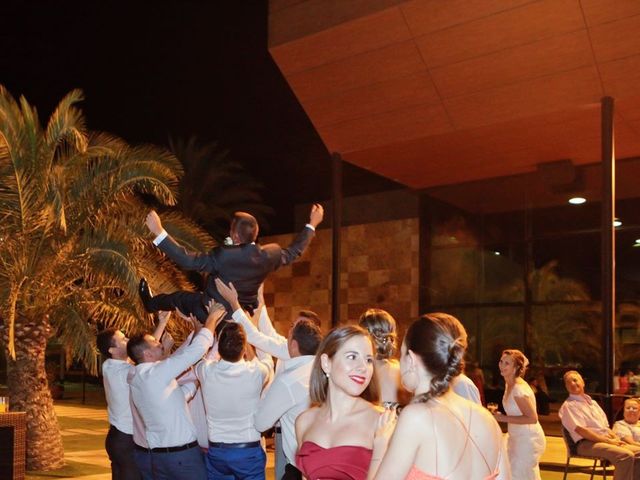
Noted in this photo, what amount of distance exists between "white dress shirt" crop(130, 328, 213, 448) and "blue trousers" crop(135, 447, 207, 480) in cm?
7

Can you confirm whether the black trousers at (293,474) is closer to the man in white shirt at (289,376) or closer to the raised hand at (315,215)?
the man in white shirt at (289,376)

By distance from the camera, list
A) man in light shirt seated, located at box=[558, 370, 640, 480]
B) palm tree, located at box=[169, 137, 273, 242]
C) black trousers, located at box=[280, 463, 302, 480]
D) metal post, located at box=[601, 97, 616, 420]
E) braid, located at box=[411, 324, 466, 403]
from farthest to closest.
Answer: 1. palm tree, located at box=[169, 137, 273, 242]
2. metal post, located at box=[601, 97, 616, 420]
3. man in light shirt seated, located at box=[558, 370, 640, 480]
4. black trousers, located at box=[280, 463, 302, 480]
5. braid, located at box=[411, 324, 466, 403]

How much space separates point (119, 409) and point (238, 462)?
168 cm

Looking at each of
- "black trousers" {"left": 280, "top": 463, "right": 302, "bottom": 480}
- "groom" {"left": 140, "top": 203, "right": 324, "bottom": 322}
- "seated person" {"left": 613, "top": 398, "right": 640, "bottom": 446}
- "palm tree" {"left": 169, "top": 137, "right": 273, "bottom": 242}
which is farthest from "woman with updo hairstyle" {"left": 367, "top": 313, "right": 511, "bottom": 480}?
"palm tree" {"left": 169, "top": 137, "right": 273, "bottom": 242}

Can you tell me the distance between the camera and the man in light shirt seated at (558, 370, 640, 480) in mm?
8516

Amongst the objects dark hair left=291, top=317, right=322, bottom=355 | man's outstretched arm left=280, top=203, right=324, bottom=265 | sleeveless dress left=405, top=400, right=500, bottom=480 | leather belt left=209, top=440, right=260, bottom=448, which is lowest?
leather belt left=209, top=440, right=260, bottom=448

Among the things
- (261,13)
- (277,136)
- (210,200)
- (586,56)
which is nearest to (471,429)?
(586,56)

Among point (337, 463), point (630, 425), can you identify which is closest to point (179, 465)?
point (337, 463)

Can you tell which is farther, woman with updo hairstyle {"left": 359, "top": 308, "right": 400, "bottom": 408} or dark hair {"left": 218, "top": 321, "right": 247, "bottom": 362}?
dark hair {"left": 218, "top": 321, "right": 247, "bottom": 362}

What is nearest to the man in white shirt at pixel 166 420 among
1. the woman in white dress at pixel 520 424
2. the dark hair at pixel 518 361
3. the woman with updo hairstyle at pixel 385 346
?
the woman with updo hairstyle at pixel 385 346

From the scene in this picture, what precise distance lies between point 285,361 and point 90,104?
30.7 metres

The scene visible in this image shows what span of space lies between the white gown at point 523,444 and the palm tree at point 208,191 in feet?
55.4

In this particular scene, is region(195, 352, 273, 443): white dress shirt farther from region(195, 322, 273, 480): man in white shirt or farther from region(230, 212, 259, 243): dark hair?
region(230, 212, 259, 243): dark hair

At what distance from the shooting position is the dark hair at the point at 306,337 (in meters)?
4.65
